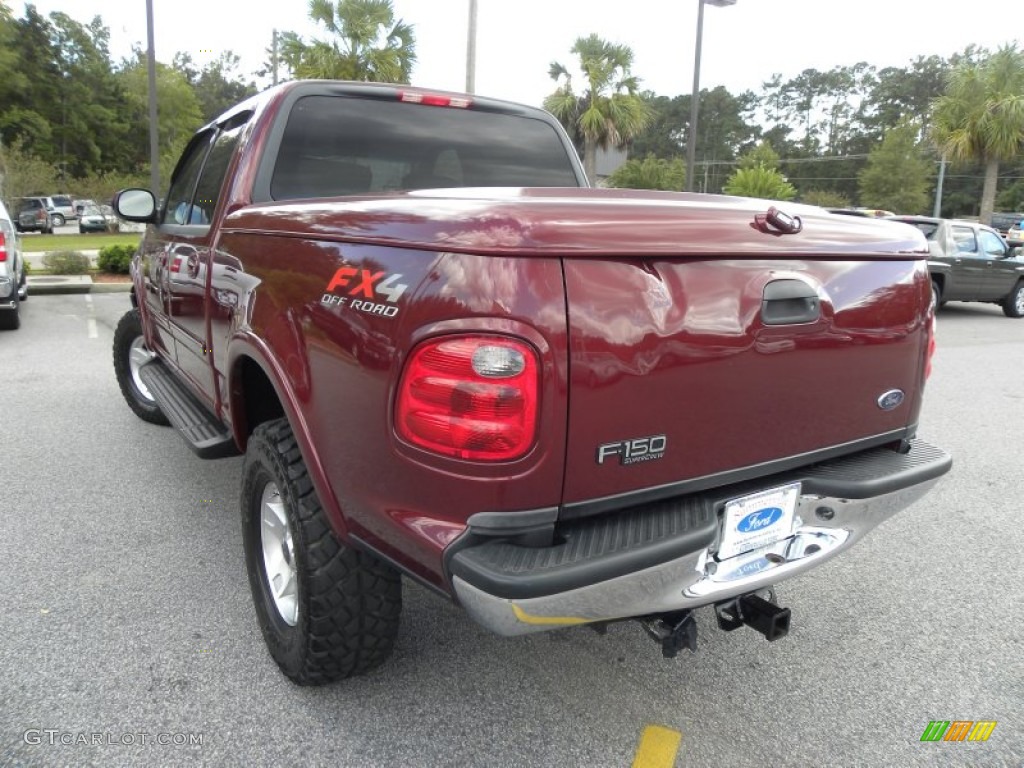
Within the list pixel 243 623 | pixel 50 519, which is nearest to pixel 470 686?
pixel 243 623

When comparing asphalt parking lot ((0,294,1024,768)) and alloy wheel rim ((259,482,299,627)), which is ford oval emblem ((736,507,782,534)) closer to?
A: asphalt parking lot ((0,294,1024,768))

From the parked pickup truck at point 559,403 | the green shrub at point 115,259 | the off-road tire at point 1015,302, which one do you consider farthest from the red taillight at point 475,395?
the off-road tire at point 1015,302

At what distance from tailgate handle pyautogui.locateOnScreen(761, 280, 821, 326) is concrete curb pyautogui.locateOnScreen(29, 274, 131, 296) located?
12.7 metres

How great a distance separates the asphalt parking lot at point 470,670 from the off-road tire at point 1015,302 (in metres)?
11.8

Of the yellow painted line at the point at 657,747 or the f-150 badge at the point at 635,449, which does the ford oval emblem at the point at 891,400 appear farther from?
the yellow painted line at the point at 657,747

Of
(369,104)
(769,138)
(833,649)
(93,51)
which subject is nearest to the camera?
(833,649)

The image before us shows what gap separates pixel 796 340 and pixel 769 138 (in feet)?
294

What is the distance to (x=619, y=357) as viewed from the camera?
1.65 metres

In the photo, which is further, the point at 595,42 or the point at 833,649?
the point at 595,42

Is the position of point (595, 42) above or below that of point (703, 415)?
above

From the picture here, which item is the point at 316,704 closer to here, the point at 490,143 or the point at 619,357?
the point at 619,357

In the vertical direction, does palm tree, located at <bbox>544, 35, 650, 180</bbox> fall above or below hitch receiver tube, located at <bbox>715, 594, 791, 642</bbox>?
above

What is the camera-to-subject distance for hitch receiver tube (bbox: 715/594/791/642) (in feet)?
7.07

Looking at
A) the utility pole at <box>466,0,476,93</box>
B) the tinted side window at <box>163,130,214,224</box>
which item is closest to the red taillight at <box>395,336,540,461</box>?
the tinted side window at <box>163,130,214,224</box>
